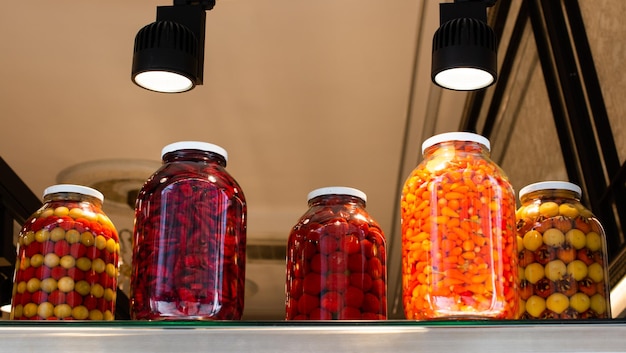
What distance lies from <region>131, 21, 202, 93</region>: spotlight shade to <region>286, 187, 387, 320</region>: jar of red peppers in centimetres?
28

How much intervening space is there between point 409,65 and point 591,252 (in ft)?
5.01

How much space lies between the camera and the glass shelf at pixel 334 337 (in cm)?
63

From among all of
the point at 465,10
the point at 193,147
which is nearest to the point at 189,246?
the point at 193,147

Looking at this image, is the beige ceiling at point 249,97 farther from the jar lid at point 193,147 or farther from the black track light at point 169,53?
the jar lid at point 193,147

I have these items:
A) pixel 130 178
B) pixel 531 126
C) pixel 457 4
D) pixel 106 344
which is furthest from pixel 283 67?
pixel 106 344

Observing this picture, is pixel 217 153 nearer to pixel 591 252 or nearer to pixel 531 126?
pixel 591 252

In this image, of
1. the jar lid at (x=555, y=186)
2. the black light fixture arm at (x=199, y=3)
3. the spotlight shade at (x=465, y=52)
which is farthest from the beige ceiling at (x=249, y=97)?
the jar lid at (x=555, y=186)

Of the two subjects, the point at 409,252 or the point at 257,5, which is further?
the point at 257,5

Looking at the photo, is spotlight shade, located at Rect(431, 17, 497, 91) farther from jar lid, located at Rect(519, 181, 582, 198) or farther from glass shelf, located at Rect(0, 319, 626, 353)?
glass shelf, located at Rect(0, 319, 626, 353)

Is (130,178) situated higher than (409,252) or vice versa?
(130,178)

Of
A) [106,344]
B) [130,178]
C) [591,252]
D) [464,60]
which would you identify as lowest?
[106,344]

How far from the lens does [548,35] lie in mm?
1563

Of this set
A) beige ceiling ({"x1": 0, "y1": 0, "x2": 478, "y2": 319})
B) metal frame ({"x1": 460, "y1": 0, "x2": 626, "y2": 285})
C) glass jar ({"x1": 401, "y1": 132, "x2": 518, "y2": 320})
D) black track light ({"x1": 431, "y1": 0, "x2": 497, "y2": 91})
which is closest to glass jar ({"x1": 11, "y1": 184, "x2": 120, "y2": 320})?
glass jar ({"x1": 401, "y1": 132, "x2": 518, "y2": 320})

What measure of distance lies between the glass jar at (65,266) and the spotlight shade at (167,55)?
0.63 ft
